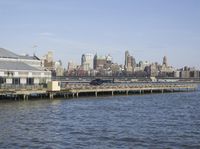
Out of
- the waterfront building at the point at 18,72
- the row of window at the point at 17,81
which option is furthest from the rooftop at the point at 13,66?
the row of window at the point at 17,81

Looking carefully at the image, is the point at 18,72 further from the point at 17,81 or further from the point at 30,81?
the point at 30,81

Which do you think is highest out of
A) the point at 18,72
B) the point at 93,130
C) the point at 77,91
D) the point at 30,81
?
the point at 18,72

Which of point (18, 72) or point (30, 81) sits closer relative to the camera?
point (18, 72)

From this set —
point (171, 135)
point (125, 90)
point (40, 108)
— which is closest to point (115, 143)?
point (171, 135)

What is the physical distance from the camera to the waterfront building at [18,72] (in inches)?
3784

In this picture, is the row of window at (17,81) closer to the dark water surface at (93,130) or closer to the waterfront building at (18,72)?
the waterfront building at (18,72)

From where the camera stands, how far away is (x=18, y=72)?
99125 mm

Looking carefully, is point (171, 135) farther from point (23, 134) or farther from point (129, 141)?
point (23, 134)

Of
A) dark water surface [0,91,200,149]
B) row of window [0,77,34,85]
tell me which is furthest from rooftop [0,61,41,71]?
dark water surface [0,91,200,149]

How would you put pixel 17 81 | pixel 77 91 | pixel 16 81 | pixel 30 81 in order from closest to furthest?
pixel 16 81 → pixel 17 81 → pixel 30 81 → pixel 77 91

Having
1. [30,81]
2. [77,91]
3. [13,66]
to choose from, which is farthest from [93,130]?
[77,91]

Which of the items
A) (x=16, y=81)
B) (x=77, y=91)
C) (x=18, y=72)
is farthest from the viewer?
(x=77, y=91)

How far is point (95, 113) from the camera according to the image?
70.3 metres

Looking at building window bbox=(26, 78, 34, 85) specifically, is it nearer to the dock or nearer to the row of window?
A: the row of window
